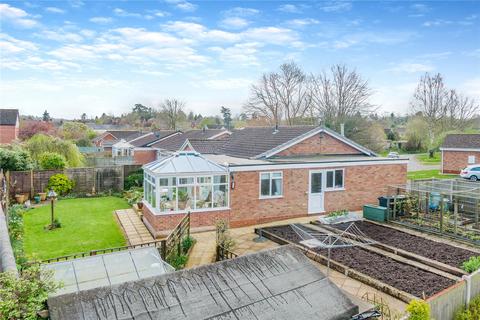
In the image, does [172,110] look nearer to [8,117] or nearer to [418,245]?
[8,117]

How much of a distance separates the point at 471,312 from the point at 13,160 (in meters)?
25.1

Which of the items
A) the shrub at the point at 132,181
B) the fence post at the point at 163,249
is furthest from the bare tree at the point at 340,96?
the fence post at the point at 163,249

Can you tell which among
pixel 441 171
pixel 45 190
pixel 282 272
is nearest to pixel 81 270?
pixel 282 272

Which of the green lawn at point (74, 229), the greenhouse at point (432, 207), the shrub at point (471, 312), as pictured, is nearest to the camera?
the shrub at point (471, 312)

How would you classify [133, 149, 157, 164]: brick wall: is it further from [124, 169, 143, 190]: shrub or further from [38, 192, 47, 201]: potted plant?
[38, 192, 47, 201]: potted plant

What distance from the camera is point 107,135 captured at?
204 ft

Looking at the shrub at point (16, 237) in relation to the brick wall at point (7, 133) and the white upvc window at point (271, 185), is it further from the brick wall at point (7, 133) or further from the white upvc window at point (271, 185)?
the brick wall at point (7, 133)

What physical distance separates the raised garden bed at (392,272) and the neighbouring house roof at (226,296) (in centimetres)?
507

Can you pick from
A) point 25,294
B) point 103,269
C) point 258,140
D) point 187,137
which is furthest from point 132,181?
point 25,294

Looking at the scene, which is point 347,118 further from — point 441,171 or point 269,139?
point 269,139

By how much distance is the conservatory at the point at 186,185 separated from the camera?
15.0m

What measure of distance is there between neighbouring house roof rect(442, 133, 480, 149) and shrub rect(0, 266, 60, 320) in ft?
123

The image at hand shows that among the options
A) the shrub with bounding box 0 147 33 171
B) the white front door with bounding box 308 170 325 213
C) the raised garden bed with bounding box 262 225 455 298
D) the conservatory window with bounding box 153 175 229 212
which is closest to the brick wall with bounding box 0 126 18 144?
the shrub with bounding box 0 147 33 171

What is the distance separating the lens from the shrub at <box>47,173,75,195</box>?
22886 mm
